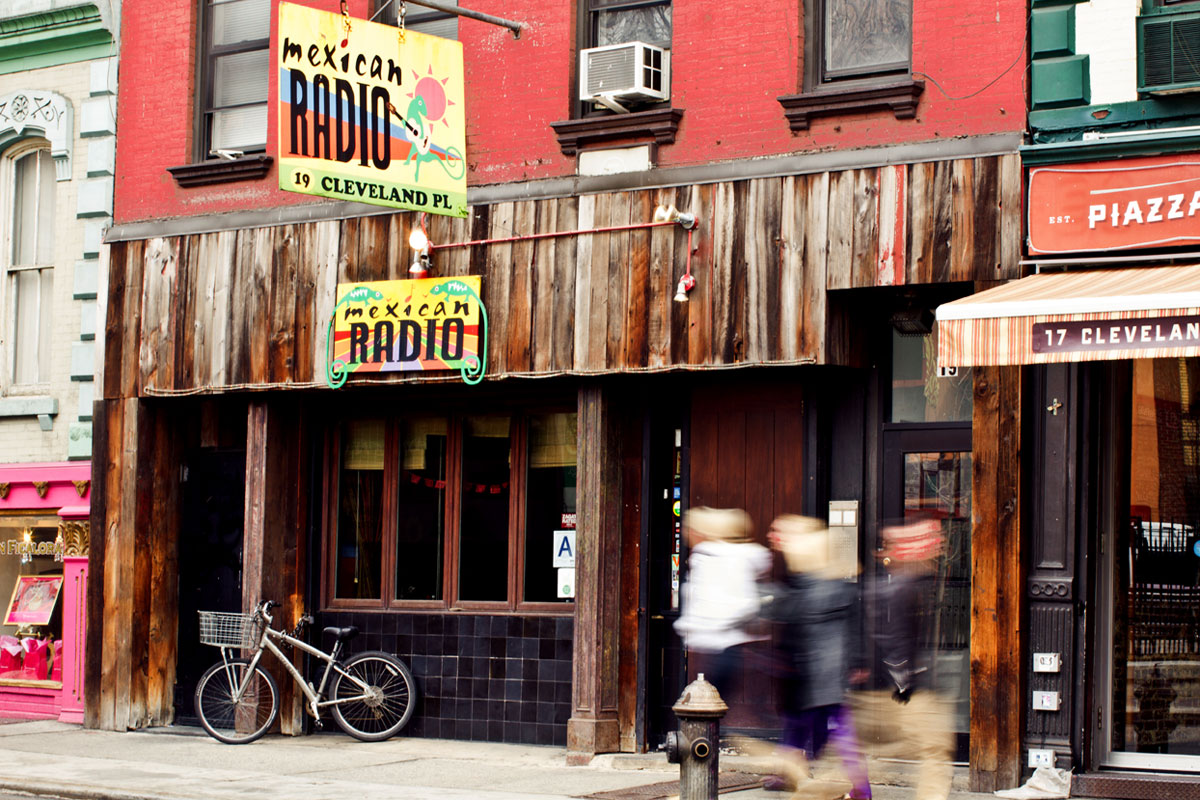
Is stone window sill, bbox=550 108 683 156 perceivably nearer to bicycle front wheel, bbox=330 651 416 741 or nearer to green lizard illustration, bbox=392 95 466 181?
green lizard illustration, bbox=392 95 466 181

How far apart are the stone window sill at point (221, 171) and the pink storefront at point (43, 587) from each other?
112 inches

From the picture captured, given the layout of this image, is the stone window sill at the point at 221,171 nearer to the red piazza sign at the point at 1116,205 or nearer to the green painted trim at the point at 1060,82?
the green painted trim at the point at 1060,82

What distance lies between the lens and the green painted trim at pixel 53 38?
15289 millimetres

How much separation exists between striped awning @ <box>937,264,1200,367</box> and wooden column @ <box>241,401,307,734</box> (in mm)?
6430

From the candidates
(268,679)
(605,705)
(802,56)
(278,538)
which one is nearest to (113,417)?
(278,538)

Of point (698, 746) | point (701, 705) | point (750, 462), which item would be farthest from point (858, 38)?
point (698, 746)

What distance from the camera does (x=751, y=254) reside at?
1154cm

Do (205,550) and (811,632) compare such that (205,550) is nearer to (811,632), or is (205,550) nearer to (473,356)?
(473,356)

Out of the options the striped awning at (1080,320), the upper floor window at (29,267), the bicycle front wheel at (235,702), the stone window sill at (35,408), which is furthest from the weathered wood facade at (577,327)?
the upper floor window at (29,267)

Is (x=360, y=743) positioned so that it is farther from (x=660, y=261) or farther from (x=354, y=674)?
(x=660, y=261)

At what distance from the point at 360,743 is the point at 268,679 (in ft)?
3.09

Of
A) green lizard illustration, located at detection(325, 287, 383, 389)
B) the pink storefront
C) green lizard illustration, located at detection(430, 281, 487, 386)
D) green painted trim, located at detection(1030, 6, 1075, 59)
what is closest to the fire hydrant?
green lizard illustration, located at detection(430, 281, 487, 386)

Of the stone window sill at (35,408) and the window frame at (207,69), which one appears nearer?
the window frame at (207,69)

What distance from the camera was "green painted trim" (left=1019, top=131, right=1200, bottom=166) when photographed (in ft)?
32.7
